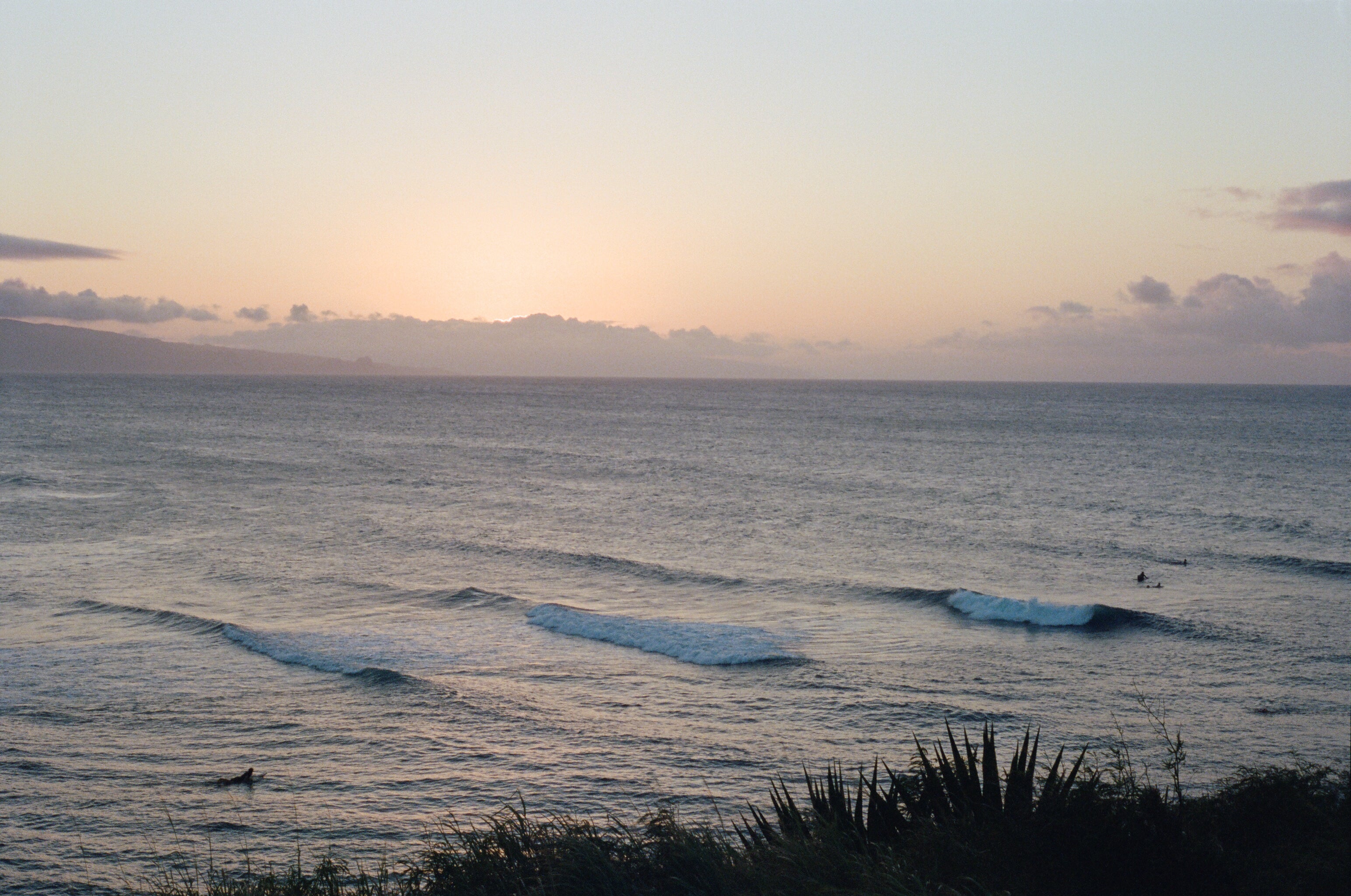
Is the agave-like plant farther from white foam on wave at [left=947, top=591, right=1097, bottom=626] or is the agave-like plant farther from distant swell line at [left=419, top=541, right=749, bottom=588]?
distant swell line at [left=419, top=541, right=749, bottom=588]

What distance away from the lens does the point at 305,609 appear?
29.2 m

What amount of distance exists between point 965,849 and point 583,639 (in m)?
19.4

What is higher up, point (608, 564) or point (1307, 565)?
point (1307, 565)

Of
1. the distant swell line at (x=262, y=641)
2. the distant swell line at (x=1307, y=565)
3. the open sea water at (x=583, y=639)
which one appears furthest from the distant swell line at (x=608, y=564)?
the distant swell line at (x=1307, y=565)

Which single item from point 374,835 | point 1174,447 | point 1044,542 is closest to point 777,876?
point 374,835

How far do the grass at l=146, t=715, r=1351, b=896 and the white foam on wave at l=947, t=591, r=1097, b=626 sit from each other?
19.9 metres

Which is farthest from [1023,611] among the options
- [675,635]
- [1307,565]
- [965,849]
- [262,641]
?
[965,849]

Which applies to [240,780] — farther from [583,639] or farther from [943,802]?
[943,802]

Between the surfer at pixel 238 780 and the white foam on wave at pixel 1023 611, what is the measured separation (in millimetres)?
19904

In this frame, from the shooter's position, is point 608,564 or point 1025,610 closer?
point 1025,610

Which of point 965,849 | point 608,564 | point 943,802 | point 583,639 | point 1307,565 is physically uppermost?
point 965,849

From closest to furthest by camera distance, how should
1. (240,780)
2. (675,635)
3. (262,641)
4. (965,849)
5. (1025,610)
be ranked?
(965,849) → (240,780) → (262,641) → (675,635) → (1025,610)

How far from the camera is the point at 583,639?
26375 millimetres

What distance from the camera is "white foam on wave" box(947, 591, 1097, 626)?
2806cm
